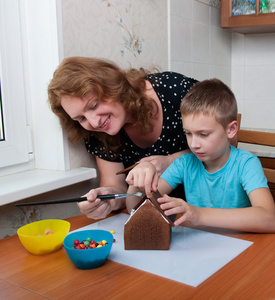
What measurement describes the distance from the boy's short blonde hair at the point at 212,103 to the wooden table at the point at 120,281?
382 millimetres

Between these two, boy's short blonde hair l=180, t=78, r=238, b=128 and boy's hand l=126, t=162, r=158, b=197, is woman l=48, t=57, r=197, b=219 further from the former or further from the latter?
boy's short blonde hair l=180, t=78, r=238, b=128

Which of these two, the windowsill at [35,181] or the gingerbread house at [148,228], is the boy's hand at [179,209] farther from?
the windowsill at [35,181]

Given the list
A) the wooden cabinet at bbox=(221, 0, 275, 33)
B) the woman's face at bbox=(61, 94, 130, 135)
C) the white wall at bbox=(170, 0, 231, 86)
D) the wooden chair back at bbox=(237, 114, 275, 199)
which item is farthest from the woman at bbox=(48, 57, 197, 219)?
the wooden cabinet at bbox=(221, 0, 275, 33)

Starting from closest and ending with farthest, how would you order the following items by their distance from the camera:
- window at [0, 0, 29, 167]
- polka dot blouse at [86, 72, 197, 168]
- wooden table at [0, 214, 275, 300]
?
wooden table at [0, 214, 275, 300] → window at [0, 0, 29, 167] → polka dot blouse at [86, 72, 197, 168]

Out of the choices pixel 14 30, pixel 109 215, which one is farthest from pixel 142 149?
pixel 14 30

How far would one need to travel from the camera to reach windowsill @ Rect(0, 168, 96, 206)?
3.72 ft

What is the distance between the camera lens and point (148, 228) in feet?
3.04

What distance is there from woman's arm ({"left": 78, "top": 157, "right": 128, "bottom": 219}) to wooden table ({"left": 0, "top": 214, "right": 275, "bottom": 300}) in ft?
0.56

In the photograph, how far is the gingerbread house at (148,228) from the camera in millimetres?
917

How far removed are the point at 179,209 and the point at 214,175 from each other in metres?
0.27

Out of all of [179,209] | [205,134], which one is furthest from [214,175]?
[179,209]

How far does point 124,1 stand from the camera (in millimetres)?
1575

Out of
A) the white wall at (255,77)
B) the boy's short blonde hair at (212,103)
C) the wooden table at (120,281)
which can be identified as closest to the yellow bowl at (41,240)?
the wooden table at (120,281)

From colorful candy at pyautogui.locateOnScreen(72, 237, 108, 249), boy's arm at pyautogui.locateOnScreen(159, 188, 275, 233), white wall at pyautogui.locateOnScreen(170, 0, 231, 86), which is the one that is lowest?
colorful candy at pyautogui.locateOnScreen(72, 237, 108, 249)
